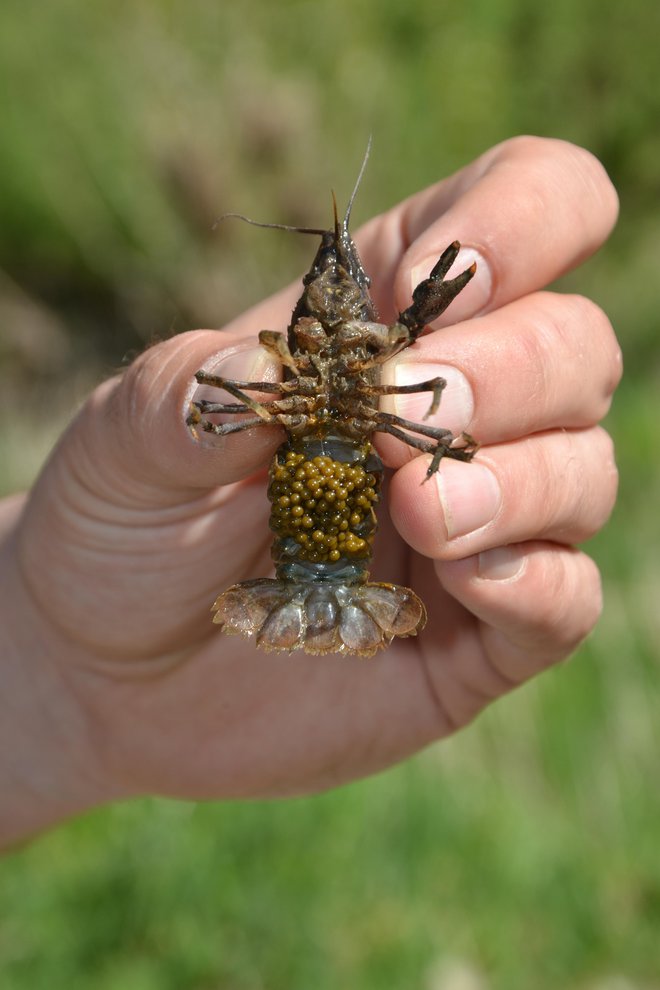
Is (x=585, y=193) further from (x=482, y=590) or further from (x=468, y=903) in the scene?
(x=468, y=903)

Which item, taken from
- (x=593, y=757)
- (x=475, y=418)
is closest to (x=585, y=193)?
(x=475, y=418)

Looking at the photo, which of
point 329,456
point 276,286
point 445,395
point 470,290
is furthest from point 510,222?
point 276,286

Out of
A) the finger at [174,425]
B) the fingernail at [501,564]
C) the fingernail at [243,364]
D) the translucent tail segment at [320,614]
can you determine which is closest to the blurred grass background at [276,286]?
the finger at [174,425]

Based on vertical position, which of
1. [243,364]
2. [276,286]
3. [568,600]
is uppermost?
[243,364]

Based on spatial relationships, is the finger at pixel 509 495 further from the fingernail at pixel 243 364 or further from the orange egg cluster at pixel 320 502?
the fingernail at pixel 243 364

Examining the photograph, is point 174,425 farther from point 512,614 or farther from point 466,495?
point 512,614

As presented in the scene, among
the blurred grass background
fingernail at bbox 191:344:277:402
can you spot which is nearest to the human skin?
fingernail at bbox 191:344:277:402
